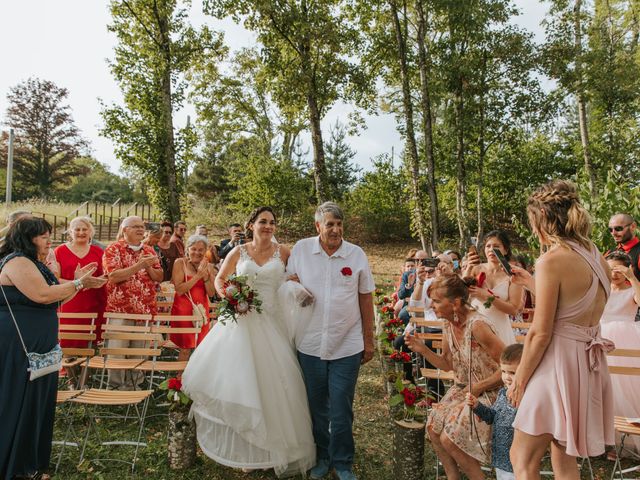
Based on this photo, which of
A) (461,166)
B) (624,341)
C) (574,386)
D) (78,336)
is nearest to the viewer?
(574,386)

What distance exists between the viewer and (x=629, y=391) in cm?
421

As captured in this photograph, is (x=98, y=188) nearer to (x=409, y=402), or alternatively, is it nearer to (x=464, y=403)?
(x=409, y=402)

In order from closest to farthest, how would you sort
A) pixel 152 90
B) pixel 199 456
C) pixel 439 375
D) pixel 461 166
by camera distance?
1. pixel 199 456
2. pixel 439 375
3. pixel 152 90
4. pixel 461 166

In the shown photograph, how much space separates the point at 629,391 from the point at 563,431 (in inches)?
103

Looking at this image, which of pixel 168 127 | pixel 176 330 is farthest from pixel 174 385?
pixel 168 127

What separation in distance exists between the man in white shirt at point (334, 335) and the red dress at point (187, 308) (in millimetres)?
2374

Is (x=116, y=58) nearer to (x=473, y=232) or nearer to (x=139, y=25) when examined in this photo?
(x=139, y=25)


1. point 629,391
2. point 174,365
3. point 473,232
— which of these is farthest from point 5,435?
point 473,232

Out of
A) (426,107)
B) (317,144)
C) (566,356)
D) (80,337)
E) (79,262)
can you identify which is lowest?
(80,337)

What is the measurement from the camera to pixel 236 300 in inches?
148

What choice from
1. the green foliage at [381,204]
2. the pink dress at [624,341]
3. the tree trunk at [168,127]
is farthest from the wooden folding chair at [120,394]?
the green foliage at [381,204]

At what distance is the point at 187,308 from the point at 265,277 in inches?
85.5

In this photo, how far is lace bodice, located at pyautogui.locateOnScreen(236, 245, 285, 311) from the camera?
4.04 m

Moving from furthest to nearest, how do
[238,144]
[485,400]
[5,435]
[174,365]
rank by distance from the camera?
[238,144], [174,365], [5,435], [485,400]
